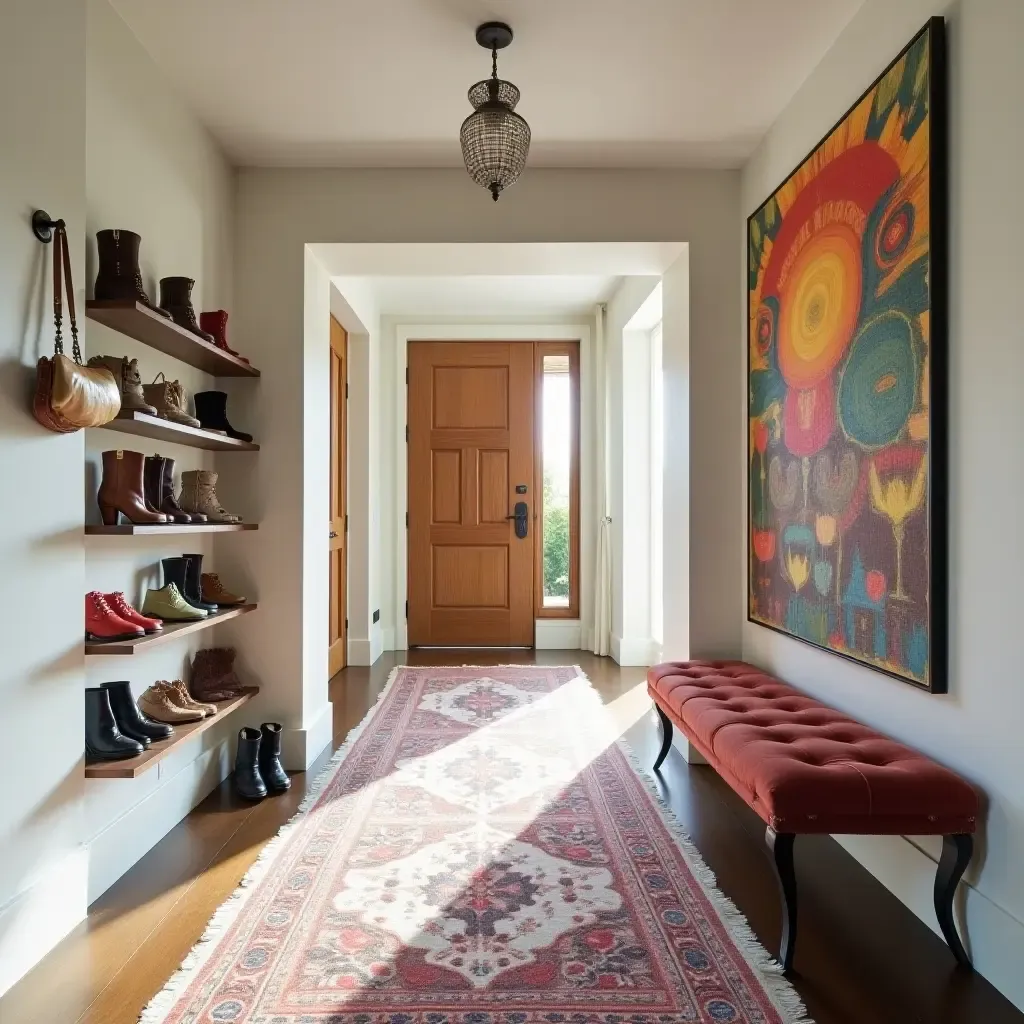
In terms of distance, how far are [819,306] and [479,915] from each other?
1960 mm

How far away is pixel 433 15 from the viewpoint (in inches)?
83.4

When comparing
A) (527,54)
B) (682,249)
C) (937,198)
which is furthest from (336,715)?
(937,198)

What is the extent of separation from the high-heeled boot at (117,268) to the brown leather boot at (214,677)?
129 centimetres

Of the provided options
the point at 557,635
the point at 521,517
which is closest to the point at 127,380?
the point at 521,517

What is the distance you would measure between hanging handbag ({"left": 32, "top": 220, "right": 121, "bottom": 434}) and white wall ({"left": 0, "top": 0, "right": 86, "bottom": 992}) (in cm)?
3

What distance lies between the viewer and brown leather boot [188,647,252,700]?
2641mm

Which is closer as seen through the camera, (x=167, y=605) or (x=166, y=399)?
(x=166, y=399)

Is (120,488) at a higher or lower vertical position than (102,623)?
higher

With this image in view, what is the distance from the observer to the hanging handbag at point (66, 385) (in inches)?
64.0

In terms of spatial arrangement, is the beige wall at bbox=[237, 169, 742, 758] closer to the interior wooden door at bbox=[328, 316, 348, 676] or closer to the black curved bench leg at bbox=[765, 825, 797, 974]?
the black curved bench leg at bbox=[765, 825, 797, 974]

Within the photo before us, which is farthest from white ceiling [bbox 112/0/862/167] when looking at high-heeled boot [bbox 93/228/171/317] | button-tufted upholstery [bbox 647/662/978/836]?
button-tufted upholstery [bbox 647/662/978/836]

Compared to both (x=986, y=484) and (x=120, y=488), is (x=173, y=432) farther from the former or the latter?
(x=986, y=484)

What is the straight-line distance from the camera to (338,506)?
4.76 meters

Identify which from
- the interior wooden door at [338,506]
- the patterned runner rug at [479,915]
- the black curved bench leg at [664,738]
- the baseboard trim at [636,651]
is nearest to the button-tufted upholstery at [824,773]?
the patterned runner rug at [479,915]
